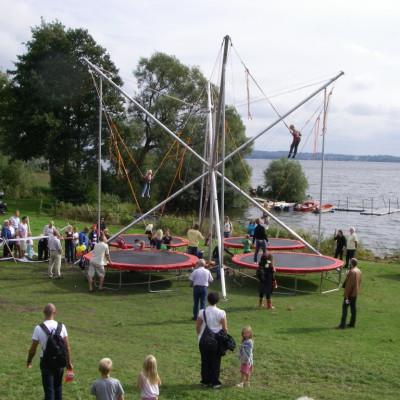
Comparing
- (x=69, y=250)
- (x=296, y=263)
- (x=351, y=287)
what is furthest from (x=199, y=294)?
(x=69, y=250)

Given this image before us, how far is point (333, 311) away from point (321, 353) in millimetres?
3776

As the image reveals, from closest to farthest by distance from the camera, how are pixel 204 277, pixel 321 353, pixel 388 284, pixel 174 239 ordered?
pixel 321 353, pixel 204 277, pixel 388 284, pixel 174 239

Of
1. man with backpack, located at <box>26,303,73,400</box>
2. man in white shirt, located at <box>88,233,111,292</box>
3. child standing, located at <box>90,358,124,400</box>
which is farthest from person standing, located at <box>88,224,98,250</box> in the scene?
child standing, located at <box>90,358,124,400</box>

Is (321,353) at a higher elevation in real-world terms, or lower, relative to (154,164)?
lower

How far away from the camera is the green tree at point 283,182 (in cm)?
6588

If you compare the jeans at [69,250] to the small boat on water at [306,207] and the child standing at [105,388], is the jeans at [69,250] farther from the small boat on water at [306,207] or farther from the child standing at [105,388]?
the small boat on water at [306,207]

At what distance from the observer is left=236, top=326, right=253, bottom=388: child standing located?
24.7 feet

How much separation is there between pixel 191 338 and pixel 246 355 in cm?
282

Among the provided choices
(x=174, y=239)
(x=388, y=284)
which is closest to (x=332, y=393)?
(x=388, y=284)

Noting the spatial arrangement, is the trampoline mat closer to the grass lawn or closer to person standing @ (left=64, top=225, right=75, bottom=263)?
the grass lawn

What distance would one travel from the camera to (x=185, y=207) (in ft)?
157

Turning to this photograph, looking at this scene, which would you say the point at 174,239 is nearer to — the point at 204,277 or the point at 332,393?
the point at 204,277

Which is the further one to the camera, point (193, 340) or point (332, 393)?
point (193, 340)

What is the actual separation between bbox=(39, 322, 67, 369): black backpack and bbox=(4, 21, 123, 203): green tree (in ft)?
110
